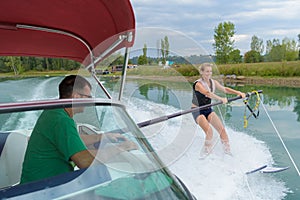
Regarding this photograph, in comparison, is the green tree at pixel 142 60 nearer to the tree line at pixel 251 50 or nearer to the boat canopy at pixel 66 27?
the boat canopy at pixel 66 27

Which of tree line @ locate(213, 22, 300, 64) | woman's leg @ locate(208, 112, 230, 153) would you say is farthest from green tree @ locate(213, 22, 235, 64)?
woman's leg @ locate(208, 112, 230, 153)

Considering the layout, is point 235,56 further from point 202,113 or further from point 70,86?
point 70,86

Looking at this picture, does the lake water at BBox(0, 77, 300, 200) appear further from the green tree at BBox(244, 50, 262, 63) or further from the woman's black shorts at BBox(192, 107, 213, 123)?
the green tree at BBox(244, 50, 262, 63)

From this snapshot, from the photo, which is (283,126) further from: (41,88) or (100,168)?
(41,88)

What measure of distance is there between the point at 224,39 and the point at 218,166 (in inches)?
741

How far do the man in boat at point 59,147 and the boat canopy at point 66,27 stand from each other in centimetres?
91

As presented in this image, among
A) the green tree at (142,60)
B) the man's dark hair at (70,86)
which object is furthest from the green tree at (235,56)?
the man's dark hair at (70,86)

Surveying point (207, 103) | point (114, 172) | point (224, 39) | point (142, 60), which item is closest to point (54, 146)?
point (114, 172)

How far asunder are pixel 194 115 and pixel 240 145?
35.6 inches

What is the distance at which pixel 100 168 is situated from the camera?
3.32 feet

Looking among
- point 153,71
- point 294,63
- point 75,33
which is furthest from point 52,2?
point 294,63

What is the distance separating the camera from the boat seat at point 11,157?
1542 millimetres

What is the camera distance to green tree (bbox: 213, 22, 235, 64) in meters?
19.9

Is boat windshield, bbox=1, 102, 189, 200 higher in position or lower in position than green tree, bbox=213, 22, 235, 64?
lower
